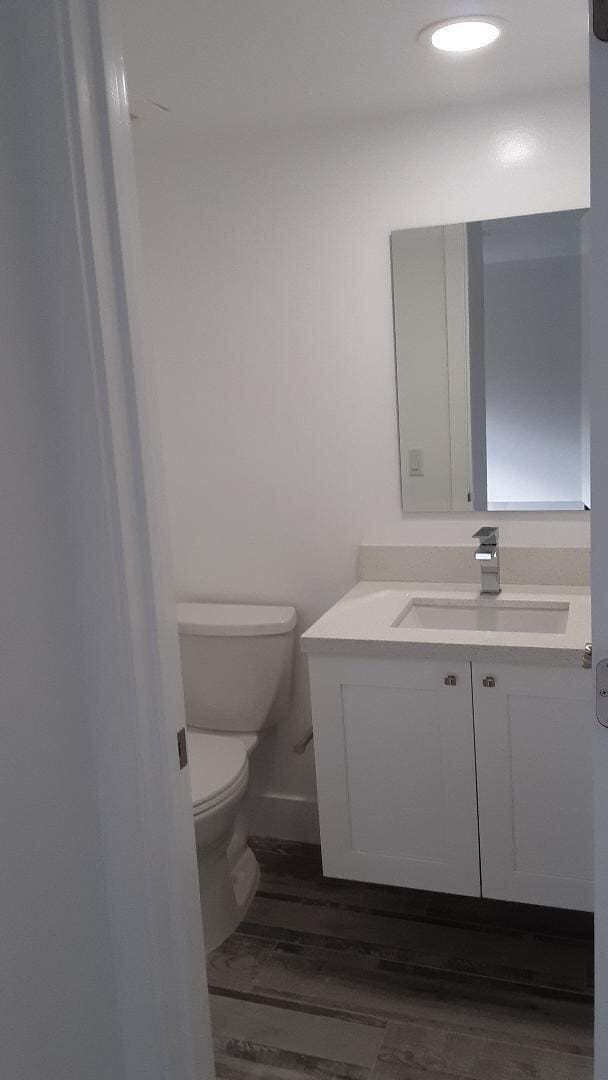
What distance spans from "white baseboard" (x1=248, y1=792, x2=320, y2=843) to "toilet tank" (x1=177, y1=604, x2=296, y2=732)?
0.36 meters

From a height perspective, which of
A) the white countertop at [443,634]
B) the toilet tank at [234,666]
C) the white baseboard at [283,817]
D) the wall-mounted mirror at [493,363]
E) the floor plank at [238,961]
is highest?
the wall-mounted mirror at [493,363]

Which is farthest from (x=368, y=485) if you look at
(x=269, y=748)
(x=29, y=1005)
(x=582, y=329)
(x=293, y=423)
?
(x=29, y=1005)

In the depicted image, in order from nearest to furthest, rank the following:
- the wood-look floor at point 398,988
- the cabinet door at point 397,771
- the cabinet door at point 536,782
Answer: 1. the wood-look floor at point 398,988
2. the cabinet door at point 536,782
3. the cabinet door at point 397,771

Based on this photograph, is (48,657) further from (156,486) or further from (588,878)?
(588,878)

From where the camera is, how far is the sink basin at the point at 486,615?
2.27 meters

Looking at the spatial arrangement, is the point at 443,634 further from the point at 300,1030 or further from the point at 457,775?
the point at 300,1030

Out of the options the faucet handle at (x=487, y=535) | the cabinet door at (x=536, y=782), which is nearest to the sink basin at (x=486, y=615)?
the faucet handle at (x=487, y=535)

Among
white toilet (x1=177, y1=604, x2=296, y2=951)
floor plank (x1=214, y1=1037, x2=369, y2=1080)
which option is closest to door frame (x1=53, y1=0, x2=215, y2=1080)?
floor plank (x1=214, y1=1037, x2=369, y2=1080)

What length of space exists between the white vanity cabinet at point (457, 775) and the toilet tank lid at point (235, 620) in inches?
16.1

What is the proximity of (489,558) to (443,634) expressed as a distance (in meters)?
0.32

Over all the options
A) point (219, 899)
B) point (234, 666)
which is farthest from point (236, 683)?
point (219, 899)

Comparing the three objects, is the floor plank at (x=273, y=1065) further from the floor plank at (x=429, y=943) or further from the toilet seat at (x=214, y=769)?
the toilet seat at (x=214, y=769)

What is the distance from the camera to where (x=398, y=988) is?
81.1 inches

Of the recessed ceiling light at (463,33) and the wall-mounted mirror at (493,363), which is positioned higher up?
the recessed ceiling light at (463,33)
